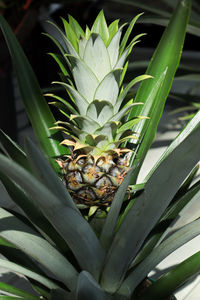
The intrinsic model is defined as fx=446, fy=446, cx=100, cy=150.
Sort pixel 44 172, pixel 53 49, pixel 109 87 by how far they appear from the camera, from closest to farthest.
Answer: pixel 44 172 < pixel 109 87 < pixel 53 49

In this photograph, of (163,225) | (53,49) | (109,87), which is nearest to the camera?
(109,87)

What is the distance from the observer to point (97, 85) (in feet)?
1.95

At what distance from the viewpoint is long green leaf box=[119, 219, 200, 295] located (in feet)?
1.95

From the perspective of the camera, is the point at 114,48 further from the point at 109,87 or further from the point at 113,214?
the point at 113,214

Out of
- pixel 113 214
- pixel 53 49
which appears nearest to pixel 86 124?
pixel 113 214

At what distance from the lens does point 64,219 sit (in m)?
0.52

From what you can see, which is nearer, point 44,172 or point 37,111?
point 44,172

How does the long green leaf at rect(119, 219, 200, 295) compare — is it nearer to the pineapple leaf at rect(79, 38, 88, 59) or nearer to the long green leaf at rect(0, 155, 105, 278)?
the long green leaf at rect(0, 155, 105, 278)

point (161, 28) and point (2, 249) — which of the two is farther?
point (161, 28)

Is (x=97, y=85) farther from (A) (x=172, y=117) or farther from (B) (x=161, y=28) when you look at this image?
(B) (x=161, y=28)

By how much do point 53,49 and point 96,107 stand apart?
109 cm

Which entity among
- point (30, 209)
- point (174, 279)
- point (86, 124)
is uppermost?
point (86, 124)

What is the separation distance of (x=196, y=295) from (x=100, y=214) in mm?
292

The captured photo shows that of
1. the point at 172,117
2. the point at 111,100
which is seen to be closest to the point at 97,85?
the point at 111,100
